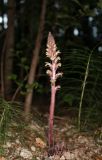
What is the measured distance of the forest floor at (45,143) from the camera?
2.79 meters

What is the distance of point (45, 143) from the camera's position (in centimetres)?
296

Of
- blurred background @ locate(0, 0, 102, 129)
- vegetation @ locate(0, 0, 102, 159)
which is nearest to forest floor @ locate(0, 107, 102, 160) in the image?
vegetation @ locate(0, 0, 102, 159)

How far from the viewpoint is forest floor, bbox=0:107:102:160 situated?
110 inches

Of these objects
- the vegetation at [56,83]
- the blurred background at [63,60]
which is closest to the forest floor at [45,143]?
the vegetation at [56,83]

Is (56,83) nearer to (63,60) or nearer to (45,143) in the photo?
(63,60)

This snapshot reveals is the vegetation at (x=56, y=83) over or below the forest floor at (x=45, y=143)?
over

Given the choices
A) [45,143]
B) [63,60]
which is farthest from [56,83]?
[45,143]

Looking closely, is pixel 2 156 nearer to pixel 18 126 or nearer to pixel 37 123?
pixel 18 126

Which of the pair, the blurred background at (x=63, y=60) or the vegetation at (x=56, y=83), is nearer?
the vegetation at (x=56, y=83)

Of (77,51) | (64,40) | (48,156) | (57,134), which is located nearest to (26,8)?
(64,40)

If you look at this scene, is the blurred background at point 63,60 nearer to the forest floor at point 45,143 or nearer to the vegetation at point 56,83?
the vegetation at point 56,83

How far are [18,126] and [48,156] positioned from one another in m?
0.34

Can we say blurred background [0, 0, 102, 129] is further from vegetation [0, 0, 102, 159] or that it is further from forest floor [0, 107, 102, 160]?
forest floor [0, 107, 102, 160]

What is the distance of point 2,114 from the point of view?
108 inches
